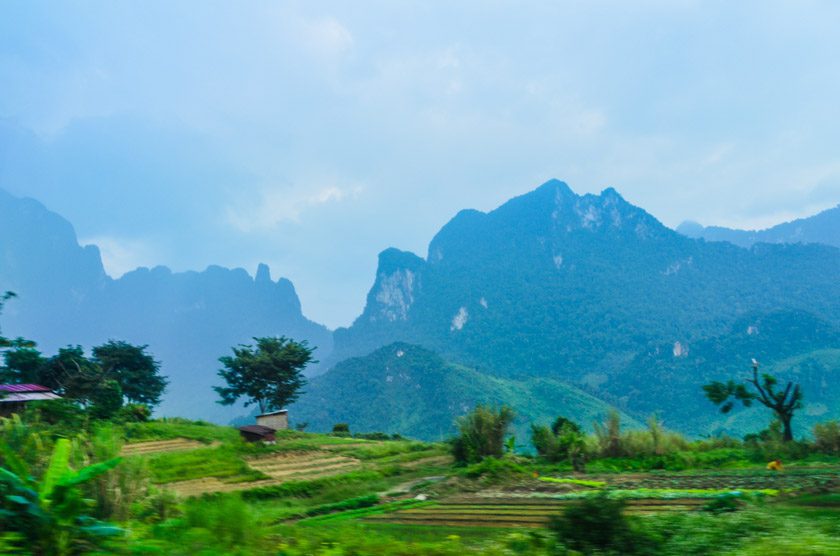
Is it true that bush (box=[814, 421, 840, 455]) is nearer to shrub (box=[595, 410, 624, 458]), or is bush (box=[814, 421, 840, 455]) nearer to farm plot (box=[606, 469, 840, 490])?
farm plot (box=[606, 469, 840, 490])

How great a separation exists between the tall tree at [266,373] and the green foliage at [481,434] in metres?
Answer: 20.4

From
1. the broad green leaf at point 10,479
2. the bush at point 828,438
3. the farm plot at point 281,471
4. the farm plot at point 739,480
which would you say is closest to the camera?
the broad green leaf at point 10,479

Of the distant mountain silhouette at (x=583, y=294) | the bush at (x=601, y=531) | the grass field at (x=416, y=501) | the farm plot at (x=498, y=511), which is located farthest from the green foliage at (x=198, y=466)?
the distant mountain silhouette at (x=583, y=294)

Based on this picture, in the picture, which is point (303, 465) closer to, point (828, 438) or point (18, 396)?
point (18, 396)

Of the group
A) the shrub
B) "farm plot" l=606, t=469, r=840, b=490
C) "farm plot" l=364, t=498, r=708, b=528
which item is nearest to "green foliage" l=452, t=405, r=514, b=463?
the shrub

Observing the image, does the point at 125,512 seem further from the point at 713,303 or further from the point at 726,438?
the point at 713,303

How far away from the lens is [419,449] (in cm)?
2656

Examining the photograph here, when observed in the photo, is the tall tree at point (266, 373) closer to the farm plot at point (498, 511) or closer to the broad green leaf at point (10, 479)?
the farm plot at point (498, 511)

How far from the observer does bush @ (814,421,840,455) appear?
14.7m

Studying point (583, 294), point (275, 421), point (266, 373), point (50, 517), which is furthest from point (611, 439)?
point (583, 294)

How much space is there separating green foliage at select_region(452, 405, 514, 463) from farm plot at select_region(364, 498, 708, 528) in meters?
8.23

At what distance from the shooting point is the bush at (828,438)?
14719 millimetres

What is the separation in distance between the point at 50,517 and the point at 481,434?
17.3m

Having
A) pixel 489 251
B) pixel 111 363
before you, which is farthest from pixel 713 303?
pixel 111 363
